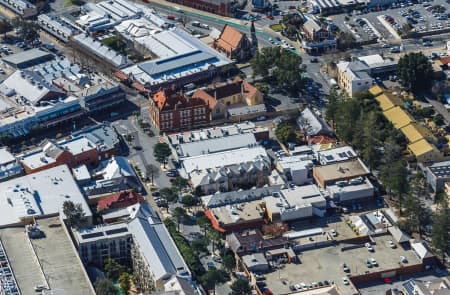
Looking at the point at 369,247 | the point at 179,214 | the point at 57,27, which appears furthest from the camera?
the point at 57,27

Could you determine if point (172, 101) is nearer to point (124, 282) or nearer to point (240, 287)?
point (124, 282)

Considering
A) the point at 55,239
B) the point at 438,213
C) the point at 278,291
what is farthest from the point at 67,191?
the point at 438,213

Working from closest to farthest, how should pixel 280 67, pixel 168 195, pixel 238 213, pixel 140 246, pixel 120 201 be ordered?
1. pixel 140 246
2. pixel 238 213
3. pixel 120 201
4. pixel 168 195
5. pixel 280 67

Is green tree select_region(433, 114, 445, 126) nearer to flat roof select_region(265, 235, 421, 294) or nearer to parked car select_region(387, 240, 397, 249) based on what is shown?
flat roof select_region(265, 235, 421, 294)

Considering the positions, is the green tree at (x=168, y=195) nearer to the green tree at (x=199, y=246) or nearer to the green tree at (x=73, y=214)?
the green tree at (x=199, y=246)

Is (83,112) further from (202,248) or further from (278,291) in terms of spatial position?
(278,291)

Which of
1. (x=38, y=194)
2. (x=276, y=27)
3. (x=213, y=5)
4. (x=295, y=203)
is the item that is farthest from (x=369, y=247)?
(x=213, y=5)

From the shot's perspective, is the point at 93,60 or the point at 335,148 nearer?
the point at 335,148
